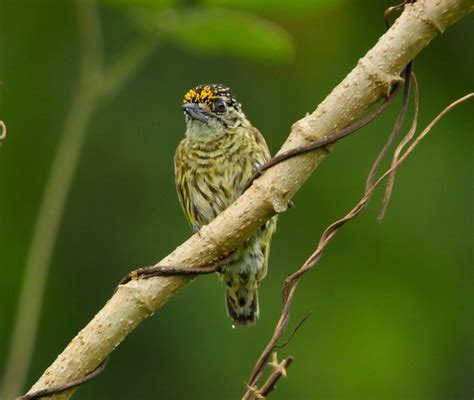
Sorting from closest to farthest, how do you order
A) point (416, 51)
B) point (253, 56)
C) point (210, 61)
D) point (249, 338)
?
point (416, 51), point (253, 56), point (249, 338), point (210, 61)

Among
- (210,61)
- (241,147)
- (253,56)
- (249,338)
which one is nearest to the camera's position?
(241,147)

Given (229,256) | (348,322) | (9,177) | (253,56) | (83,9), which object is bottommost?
(229,256)

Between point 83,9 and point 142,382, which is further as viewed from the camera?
point 142,382

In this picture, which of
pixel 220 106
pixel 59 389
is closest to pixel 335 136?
pixel 59 389

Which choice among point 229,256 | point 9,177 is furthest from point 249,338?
point 229,256

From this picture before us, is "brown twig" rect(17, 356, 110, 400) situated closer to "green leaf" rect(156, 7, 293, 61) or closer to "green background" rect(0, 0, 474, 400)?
"green leaf" rect(156, 7, 293, 61)

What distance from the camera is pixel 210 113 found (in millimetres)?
4938

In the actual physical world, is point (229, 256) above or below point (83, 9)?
below

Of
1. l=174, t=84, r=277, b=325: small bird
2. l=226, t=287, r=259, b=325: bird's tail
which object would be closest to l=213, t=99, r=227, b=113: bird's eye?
l=174, t=84, r=277, b=325: small bird

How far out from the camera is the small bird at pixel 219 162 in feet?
15.9

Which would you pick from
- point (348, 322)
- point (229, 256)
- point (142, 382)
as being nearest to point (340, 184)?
point (348, 322)

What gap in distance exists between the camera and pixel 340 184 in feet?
27.2

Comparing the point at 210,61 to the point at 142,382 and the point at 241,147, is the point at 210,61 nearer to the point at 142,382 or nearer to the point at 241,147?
the point at 142,382

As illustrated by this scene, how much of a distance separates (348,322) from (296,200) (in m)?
0.92
